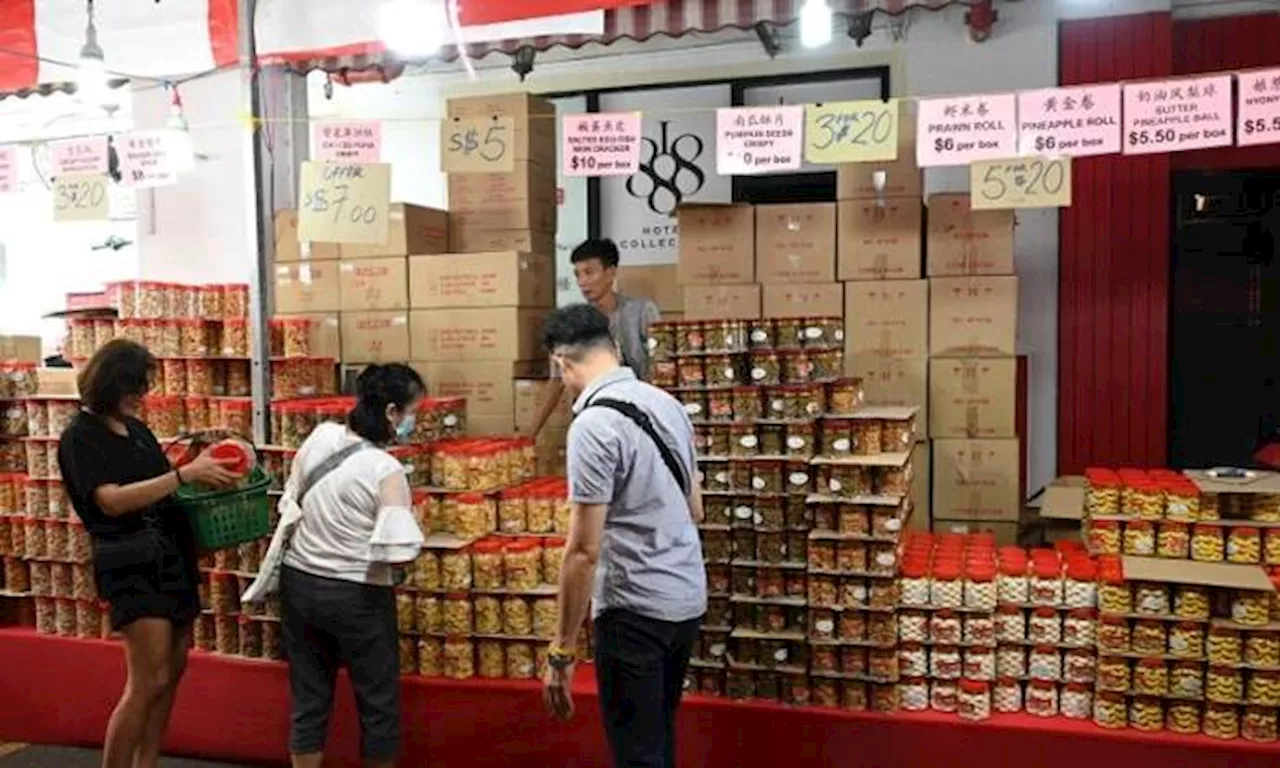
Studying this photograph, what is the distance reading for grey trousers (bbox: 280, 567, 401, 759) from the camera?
126 inches

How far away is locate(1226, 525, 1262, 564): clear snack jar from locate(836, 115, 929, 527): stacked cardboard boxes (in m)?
1.55

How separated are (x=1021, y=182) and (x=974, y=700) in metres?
1.84

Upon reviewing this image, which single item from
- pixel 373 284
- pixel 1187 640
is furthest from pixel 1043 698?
pixel 373 284

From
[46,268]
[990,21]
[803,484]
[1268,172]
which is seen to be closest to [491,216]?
[803,484]

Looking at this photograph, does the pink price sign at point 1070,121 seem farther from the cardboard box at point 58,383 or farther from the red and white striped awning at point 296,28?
the cardboard box at point 58,383

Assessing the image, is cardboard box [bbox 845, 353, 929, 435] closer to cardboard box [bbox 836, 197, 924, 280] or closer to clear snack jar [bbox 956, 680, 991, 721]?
cardboard box [bbox 836, 197, 924, 280]

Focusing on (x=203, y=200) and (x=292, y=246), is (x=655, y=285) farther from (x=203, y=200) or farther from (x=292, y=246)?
(x=203, y=200)

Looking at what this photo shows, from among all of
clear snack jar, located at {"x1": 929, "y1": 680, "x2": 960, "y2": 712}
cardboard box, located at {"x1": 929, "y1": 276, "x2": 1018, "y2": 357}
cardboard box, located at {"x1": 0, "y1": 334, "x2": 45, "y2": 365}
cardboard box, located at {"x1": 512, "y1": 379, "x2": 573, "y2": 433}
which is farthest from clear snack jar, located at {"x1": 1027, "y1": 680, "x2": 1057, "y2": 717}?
cardboard box, located at {"x1": 0, "y1": 334, "x2": 45, "y2": 365}

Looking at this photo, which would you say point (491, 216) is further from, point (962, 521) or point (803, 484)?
point (962, 521)

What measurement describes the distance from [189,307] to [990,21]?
14.0 ft

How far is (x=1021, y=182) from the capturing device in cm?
391

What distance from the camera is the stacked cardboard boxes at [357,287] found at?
4.73 metres

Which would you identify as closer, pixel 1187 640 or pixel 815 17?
pixel 1187 640

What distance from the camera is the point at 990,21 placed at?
573cm
